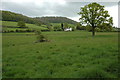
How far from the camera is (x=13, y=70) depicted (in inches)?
273

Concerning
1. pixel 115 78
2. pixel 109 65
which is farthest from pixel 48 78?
pixel 109 65

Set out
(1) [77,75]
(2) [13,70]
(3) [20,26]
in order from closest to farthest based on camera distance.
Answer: (1) [77,75]
(2) [13,70]
(3) [20,26]

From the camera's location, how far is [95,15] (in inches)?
1399

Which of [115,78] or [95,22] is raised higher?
[95,22]

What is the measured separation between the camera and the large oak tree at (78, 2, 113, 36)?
35.0 metres

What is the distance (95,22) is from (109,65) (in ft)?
98.3

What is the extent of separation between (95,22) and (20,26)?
7890 cm

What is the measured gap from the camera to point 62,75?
595 centimetres

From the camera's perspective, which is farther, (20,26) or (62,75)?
(20,26)

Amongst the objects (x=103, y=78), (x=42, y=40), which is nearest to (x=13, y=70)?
(x=103, y=78)

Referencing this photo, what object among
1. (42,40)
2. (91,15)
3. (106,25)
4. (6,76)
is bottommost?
(6,76)

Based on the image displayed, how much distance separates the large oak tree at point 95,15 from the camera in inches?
1378

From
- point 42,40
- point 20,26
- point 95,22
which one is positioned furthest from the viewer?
point 20,26

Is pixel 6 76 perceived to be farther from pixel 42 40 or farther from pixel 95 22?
pixel 95 22
